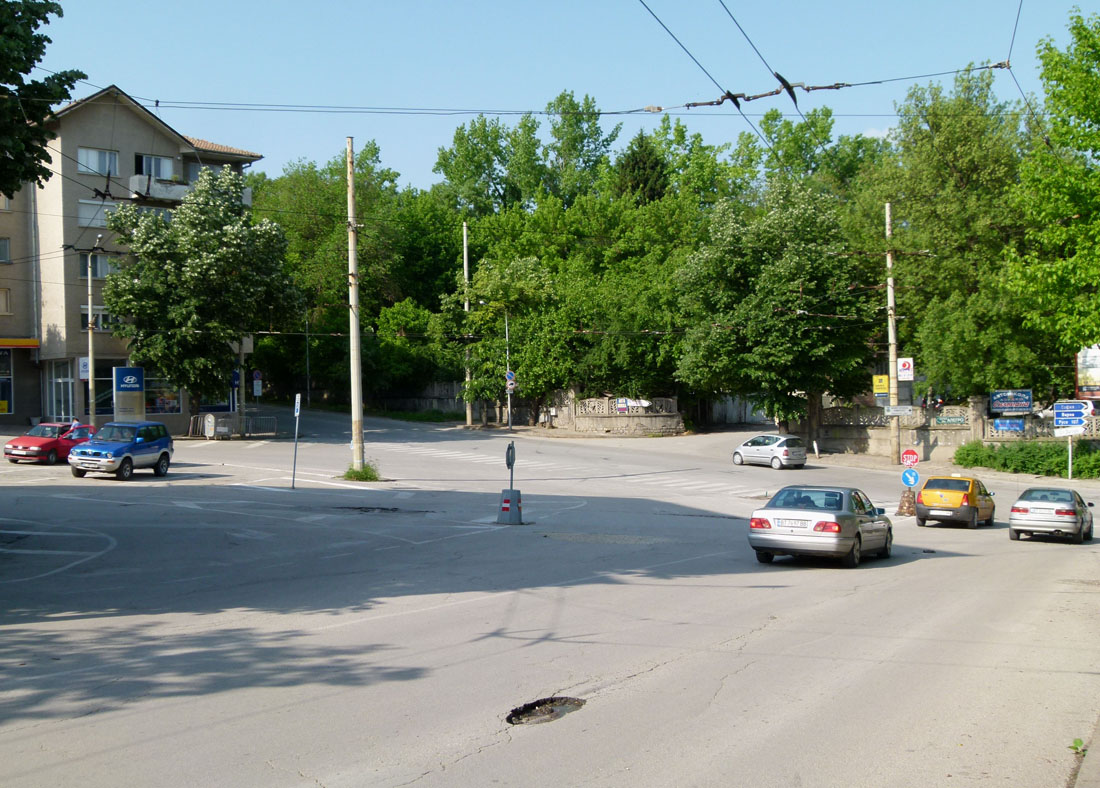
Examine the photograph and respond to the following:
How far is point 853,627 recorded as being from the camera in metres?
10.6

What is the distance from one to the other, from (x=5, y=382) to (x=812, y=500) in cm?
4689

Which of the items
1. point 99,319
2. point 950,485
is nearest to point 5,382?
point 99,319

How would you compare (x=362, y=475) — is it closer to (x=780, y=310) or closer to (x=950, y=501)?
(x=950, y=501)

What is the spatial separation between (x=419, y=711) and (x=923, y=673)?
14.7ft

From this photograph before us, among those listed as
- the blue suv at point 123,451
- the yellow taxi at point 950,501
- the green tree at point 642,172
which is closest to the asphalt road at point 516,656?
the yellow taxi at point 950,501

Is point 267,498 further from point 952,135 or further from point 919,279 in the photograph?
point 952,135

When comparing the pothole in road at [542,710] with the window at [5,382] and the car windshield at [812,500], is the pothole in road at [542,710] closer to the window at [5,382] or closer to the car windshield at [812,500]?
the car windshield at [812,500]

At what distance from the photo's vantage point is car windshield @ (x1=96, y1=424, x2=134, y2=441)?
100 ft

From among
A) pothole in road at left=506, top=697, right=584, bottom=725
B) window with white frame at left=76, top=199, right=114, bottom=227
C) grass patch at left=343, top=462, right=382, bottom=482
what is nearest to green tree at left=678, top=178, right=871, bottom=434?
grass patch at left=343, top=462, right=382, bottom=482

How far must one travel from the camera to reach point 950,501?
25906 mm

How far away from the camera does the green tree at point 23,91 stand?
14125 millimetres

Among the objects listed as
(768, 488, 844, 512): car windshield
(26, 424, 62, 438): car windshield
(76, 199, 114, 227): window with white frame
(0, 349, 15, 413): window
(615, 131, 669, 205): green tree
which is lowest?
(768, 488, 844, 512): car windshield

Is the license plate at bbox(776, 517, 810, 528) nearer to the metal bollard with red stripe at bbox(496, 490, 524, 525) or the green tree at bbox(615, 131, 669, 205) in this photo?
the metal bollard with red stripe at bbox(496, 490, 524, 525)

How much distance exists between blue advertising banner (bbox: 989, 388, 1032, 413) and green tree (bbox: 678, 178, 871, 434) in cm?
A: 629
